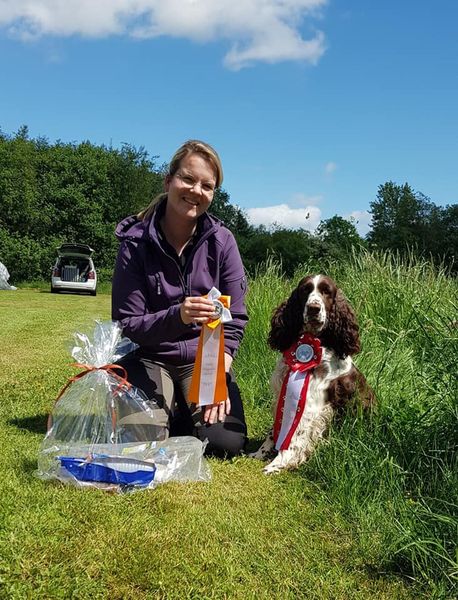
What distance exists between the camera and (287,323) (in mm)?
3613

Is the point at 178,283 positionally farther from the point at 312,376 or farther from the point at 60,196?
the point at 60,196

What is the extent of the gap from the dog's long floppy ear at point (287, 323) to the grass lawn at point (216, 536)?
66 centimetres

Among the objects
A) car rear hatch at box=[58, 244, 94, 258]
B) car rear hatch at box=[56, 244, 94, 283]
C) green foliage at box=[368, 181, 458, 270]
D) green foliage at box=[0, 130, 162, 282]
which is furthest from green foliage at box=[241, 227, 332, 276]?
green foliage at box=[368, 181, 458, 270]

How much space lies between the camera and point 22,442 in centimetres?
339

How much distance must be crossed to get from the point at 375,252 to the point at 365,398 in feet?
15.8

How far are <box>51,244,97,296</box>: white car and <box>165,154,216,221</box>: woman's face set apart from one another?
755 inches

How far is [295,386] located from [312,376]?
11 cm

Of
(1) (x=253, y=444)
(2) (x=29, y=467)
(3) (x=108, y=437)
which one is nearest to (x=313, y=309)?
(1) (x=253, y=444)

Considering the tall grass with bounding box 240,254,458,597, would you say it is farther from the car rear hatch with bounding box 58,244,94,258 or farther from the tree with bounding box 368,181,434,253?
the tree with bounding box 368,181,434,253

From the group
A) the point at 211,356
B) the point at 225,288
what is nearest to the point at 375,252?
the point at 225,288

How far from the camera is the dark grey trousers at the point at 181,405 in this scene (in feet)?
11.2

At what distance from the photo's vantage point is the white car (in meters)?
22.0

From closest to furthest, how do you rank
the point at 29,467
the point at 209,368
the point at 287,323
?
1. the point at 29,467
2. the point at 209,368
3. the point at 287,323

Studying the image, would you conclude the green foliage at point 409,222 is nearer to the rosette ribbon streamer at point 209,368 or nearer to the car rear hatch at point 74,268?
the car rear hatch at point 74,268
